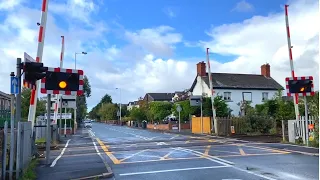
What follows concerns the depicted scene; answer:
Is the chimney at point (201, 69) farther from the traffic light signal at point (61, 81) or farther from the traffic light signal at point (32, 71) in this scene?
the traffic light signal at point (32, 71)

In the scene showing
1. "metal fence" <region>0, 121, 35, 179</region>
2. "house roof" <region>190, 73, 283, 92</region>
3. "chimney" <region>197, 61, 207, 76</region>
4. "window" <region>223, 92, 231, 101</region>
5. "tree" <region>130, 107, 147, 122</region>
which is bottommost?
"metal fence" <region>0, 121, 35, 179</region>

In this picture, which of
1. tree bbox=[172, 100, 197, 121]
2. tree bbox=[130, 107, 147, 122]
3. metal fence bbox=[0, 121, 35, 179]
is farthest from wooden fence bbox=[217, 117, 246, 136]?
tree bbox=[130, 107, 147, 122]

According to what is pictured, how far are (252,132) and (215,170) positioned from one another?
23.2 meters

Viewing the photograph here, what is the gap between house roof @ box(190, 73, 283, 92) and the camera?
5391cm

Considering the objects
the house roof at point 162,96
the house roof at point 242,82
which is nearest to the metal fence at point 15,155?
the house roof at point 242,82

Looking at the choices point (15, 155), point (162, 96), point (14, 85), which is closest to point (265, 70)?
point (14, 85)

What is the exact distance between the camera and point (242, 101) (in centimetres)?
5228

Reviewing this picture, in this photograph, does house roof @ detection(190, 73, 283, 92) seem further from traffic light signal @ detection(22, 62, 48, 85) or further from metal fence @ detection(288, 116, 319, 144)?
traffic light signal @ detection(22, 62, 48, 85)

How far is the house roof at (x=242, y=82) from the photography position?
5391 cm

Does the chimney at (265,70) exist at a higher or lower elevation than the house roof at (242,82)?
higher

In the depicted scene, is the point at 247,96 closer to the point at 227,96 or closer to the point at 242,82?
the point at 242,82

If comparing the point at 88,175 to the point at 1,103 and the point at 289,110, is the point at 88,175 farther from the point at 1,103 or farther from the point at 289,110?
the point at 1,103

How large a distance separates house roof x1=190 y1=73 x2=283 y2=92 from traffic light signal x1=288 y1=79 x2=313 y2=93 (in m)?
34.1

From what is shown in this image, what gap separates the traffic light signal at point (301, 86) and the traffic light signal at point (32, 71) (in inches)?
492
